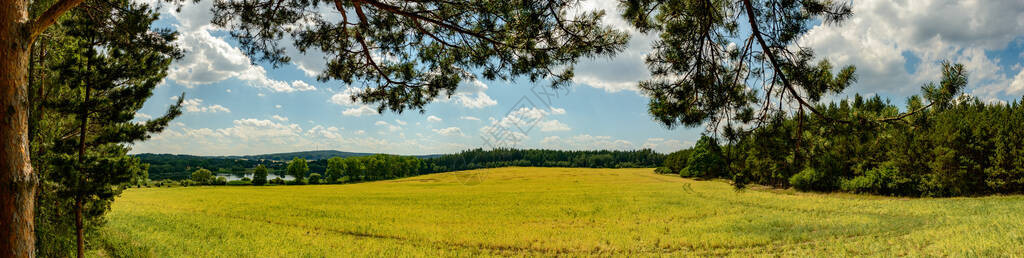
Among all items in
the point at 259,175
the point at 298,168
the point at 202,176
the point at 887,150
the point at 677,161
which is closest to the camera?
the point at 887,150

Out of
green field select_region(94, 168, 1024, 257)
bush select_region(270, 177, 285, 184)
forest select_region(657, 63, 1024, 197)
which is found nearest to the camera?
forest select_region(657, 63, 1024, 197)

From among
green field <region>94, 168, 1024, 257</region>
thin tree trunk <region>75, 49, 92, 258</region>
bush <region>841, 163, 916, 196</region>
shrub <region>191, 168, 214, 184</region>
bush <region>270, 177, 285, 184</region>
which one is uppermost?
thin tree trunk <region>75, 49, 92, 258</region>

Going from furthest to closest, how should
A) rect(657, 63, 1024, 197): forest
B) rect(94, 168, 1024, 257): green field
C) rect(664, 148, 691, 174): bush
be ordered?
rect(664, 148, 691, 174): bush → rect(94, 168, 1024, 257): green field → rect(657, 63, 1024, 197): forest

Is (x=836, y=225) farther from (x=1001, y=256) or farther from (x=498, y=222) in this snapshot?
(x=498, y=222)

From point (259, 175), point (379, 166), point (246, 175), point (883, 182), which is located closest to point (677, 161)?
point (883, 182)

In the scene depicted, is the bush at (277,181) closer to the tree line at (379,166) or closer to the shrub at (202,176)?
the tree line at (379,166)

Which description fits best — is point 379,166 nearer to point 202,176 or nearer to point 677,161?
point 202,176

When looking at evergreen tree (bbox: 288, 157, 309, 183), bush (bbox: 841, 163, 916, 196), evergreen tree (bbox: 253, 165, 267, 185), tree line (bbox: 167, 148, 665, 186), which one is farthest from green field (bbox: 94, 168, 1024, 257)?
evergreen tree (bbox: 288, 157, 309, 183)

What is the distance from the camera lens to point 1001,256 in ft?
27.8

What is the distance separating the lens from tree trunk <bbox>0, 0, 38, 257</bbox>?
9.89 feet

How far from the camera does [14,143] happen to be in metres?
3.10

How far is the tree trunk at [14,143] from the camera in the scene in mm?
3014

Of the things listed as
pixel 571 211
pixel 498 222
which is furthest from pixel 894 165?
pixel 498 222

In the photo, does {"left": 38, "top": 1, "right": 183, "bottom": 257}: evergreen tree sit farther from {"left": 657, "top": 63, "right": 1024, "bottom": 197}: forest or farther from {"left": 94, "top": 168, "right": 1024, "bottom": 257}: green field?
{"left": 657, "top": 63, "right": 1024, "bottom": 197}: forest
